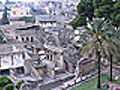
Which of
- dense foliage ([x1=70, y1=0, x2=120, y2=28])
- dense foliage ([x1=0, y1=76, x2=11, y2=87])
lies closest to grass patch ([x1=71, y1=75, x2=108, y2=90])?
dense foliage ([x1=0, y1=76, x2=11, y2=87])

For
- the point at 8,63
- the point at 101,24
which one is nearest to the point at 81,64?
the point at 101,24

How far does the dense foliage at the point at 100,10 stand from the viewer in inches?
1325

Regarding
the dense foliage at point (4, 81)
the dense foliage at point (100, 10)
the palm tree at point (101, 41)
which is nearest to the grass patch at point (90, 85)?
the palm tree at point (101, 41)

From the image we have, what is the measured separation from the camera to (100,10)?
116 ft

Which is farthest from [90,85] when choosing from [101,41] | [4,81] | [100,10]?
[100,10]

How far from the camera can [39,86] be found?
20.1m

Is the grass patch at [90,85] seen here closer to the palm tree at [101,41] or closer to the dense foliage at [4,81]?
the palm tree at [101,41]

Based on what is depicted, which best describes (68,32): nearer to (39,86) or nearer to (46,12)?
(39,86)

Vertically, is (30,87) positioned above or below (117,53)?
below

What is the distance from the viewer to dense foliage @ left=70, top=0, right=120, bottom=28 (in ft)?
110

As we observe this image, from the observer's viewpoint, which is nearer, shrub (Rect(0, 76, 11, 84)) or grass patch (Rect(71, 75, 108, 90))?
grass patch (Rect(71, 75, 108, 90))

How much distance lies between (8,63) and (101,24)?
16886 millimetres

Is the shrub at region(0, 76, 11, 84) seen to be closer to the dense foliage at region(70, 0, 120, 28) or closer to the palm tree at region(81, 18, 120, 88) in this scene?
the palm tree at region(81, 18, 120, 88)

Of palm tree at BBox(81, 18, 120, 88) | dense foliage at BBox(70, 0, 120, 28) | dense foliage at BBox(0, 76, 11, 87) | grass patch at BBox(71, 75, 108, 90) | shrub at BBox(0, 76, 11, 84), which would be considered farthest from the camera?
dense foliage at BBox(70, 0, 120, 28)
